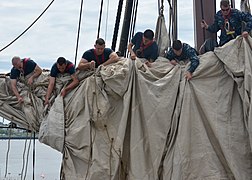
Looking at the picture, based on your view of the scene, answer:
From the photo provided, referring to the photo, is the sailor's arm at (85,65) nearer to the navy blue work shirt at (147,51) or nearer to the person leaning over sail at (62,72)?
the person leaning over sail at (62,72)

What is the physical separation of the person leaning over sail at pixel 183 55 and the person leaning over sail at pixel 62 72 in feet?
3.46

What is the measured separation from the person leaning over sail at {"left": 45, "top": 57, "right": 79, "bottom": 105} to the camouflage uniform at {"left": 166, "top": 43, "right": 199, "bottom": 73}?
41.6 inches

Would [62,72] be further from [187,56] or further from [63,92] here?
[187,56]

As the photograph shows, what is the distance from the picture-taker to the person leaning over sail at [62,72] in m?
5.59

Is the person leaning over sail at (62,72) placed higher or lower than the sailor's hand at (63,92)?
higher

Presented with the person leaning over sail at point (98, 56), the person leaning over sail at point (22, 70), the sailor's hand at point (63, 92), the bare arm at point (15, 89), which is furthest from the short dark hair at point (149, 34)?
the bare arm at point (15, 89)

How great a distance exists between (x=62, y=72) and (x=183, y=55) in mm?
1313

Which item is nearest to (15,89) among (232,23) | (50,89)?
(50,89)

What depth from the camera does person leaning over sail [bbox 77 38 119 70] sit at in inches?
221

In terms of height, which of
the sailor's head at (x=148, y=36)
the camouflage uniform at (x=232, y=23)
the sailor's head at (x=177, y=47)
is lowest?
the sailor's head at (x=177, y=47)

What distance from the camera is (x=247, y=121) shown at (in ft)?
16.8

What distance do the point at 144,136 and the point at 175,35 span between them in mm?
2180

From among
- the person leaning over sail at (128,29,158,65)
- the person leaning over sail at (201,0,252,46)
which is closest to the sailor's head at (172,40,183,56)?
the person leaning over sail at (128,29,158,65)

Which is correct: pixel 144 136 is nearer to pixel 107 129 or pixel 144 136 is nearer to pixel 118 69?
pixel 107 129
